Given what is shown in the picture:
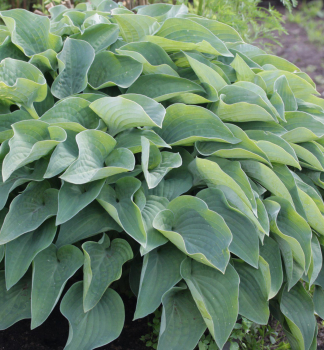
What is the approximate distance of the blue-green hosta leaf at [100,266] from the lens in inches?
55.1

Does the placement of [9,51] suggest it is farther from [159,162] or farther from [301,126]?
[301,126]

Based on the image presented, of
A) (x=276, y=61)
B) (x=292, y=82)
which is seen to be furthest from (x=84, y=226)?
(x=276, y=61)

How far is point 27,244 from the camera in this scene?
1487 millimetres

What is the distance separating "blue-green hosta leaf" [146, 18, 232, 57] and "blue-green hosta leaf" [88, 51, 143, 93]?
20 cm

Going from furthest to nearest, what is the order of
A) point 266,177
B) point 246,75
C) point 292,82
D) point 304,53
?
point 304,53
point 292,82
point 246,75
point 266,177

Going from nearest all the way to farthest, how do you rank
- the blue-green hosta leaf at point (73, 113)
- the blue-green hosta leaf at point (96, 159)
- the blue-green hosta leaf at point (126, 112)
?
the blue-green hosta leaf at point (96, 159) < the blue-green hosta leaf at point (126, 112) < the blue-green hosta leaf at point (73, 113)

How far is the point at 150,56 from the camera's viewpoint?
1.87 meters

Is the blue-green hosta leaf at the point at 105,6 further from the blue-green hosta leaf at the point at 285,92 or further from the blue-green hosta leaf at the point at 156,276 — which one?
the blue-green hosta leaf at the point at 156,276

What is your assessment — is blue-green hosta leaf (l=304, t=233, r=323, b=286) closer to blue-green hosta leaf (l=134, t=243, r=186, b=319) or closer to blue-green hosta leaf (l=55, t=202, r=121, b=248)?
blue-green hosta leaf (l=134, t=243, r=186, b=319)

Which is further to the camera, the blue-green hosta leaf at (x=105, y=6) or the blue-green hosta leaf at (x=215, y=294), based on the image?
the blue-green hosta leaf at (x=105, y=6)

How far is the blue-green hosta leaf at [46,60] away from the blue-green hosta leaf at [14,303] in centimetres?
91

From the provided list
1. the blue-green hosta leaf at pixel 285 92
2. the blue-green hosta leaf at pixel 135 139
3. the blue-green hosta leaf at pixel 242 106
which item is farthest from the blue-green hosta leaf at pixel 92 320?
the blue-green hosta leaf at pixel 285 92

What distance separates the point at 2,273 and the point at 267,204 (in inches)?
43.4

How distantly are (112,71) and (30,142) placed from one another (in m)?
0.57
